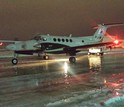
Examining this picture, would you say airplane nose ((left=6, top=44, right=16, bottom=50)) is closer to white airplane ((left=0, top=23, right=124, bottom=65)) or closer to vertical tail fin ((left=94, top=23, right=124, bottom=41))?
white airplane ((left=0, top=23, right=124, bottom=65))

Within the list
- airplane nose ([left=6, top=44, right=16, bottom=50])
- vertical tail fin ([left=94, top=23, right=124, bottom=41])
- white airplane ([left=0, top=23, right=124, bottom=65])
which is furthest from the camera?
vertical tail fin ([left=94, top=23, right=124, bottom=41])

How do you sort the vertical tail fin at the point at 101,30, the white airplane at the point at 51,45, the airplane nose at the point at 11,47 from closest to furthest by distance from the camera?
the airplane nose at the point at 11,47 < the white airplane at the point at 51,45 < the vertical tail fin at the point at 101,30

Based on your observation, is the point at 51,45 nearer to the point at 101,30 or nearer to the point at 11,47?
the point at 11,47

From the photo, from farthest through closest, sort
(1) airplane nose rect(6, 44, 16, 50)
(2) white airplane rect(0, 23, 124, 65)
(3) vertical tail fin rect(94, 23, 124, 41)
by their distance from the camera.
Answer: (3) vertical tail fin rect(94, 23, 124, 41)
(2) white airplane rect(0, 23, 124, 65)
(1) airplane nose rect(6, 44, 16, 50)

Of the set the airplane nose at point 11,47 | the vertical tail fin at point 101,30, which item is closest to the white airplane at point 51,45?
the airplane nose at point 11,47

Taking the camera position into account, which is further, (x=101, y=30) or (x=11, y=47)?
(x=101, y=30)

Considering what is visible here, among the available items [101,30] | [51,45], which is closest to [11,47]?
[51,45]

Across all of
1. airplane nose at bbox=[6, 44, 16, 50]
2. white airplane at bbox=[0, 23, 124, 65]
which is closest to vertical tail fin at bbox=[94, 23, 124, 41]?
white airplane at bbox=[0, 23, 124, 65]

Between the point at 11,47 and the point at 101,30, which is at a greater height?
the point at 101,30

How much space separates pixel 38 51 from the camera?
3291cm

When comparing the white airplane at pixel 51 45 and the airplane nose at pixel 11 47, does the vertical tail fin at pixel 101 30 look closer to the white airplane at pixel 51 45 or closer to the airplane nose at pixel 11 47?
the white airplane at pixel 51 45

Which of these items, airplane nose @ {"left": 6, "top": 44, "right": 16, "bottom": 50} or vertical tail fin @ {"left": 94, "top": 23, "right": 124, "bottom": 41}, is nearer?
airplane nose @ {"left": 6, "top": 44, "right": 16, "bottom": 50}

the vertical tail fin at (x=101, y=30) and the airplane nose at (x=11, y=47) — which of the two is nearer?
the airplane nose at (x=11, y=47)

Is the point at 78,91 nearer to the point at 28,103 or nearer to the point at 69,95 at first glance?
the point at 69,95
